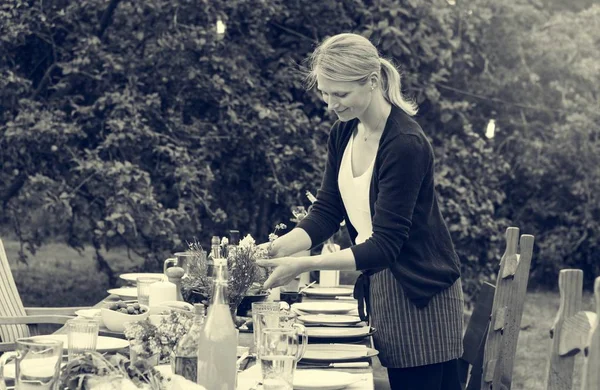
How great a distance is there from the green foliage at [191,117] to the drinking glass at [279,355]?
352cm

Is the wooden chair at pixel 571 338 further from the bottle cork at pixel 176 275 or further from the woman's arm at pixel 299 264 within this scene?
the bottle cork at pixel 176 275

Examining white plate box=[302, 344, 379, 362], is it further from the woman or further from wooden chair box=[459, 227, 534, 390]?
wooden chair box=[459, 227, 534, 390]

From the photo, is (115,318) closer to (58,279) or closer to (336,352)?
(336,352)

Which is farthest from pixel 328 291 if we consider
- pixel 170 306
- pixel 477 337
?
pixel 170 306

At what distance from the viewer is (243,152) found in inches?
239

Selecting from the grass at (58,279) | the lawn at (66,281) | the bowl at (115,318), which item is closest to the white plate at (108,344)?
the bowl at (115,318)

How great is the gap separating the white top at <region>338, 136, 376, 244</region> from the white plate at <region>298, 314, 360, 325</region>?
0.24 metres

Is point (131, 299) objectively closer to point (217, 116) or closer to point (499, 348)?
point (499, 348)

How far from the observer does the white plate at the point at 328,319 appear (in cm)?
296

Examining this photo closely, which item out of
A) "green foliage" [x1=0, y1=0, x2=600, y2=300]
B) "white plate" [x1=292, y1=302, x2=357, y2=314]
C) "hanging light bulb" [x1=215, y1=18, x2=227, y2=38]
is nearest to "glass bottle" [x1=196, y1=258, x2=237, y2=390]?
"white plate" [x1=292, y1=302, x2=357, y2=314]

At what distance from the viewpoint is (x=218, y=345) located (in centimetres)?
201

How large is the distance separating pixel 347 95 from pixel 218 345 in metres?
1.06

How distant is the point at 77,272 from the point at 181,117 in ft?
4.89

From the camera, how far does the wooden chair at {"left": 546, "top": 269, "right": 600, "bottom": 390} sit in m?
1.61
